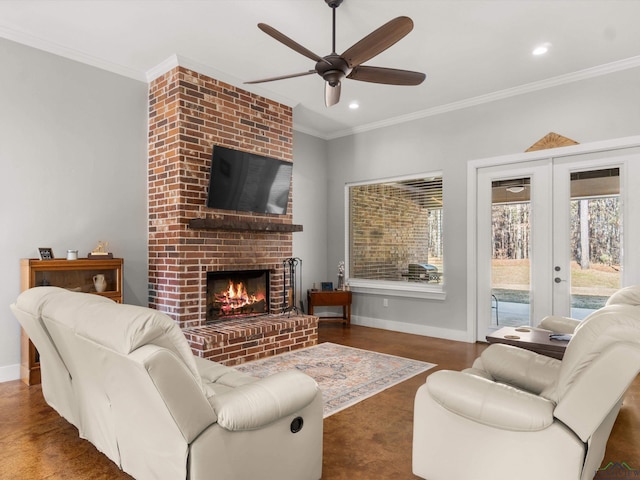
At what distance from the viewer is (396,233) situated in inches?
238

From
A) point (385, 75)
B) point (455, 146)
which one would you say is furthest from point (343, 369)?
point (455, 146)

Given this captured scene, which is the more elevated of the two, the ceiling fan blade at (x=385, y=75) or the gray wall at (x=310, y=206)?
the ceiling fan blade at (x=385, y=75)

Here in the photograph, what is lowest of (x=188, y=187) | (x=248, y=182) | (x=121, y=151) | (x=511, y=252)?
(x=511, y=252)

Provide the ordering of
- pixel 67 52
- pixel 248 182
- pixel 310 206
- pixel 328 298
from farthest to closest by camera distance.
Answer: pixel 310 206 < pixel 328 298 < pixel 248 182 < pixel 67 52

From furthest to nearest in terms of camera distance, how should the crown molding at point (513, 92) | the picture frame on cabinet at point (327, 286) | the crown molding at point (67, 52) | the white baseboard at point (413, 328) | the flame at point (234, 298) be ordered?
the picture frame on cabinet at point (327, 286), the white baseboard at point (413, 328), the flame at point (234, 298), the crown molding at point (513, 92), the crown molding at point (67, 52)

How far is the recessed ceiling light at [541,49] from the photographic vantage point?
376 cm

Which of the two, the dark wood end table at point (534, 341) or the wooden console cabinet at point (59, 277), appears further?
the wooden console cabinet at point (59, 277)

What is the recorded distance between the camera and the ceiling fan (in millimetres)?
2564

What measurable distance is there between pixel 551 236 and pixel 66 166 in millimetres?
5109

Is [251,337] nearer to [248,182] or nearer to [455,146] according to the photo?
[248,182]

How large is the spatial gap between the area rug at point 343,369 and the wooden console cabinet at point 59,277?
5.03ft

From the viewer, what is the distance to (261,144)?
499 centimetres

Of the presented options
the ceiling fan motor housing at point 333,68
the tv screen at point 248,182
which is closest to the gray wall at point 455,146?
the tv screen at point 248,182

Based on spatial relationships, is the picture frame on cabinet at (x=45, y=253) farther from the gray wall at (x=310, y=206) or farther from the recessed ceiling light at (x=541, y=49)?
the recessed ceiling light at (x=541, y=49)
